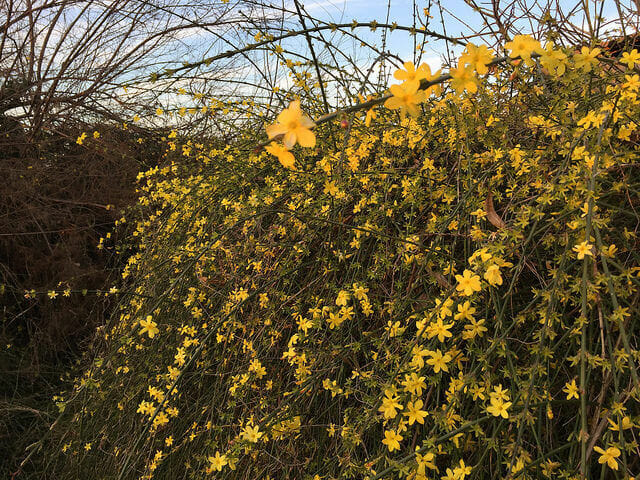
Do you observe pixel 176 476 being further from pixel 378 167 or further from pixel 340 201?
A: pixel 378 167

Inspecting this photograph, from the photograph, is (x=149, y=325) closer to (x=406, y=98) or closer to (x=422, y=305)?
(x=422, y=305)

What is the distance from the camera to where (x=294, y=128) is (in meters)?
0.69

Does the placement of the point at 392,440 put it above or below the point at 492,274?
below

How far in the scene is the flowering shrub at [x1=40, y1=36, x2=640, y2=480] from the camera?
0.93 metres

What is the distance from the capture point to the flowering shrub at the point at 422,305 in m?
0.93

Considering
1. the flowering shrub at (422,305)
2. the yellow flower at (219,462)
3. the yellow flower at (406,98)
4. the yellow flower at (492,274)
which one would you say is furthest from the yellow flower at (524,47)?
the yellow flower at (219,462)

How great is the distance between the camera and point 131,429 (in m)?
1.79

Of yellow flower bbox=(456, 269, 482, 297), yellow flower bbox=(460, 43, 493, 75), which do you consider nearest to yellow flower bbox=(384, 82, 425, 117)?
yellow flower bbox=(460, 43, 493, 75)

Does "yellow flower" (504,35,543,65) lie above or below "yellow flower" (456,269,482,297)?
above

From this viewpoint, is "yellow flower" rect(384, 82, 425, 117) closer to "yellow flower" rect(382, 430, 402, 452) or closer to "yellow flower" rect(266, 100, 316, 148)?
"yellow flower" rect(266, 100, 316, 148)

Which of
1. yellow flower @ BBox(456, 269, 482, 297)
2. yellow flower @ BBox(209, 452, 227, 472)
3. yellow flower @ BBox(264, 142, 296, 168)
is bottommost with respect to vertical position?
yellow flower @ BBox(209, 452, 227, 472)

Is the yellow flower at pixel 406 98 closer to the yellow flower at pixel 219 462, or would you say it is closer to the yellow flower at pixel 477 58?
the yellow flower at pixel 477 58

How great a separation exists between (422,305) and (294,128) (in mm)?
739

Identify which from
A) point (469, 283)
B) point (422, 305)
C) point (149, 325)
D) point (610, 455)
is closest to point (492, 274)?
point (469, 283)
